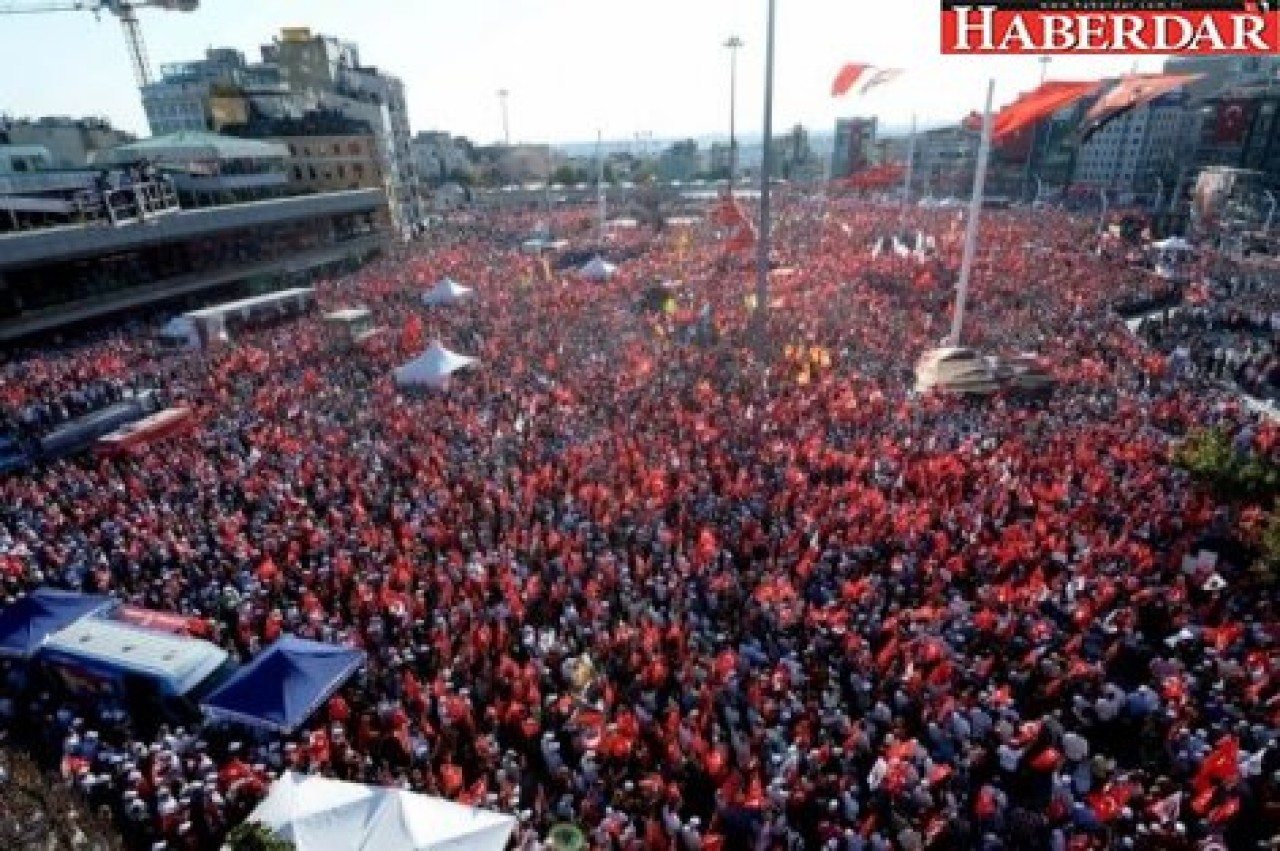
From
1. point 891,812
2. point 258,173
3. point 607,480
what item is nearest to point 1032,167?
point 258,173

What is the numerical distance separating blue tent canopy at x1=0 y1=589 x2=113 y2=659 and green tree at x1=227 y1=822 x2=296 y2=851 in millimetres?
5775

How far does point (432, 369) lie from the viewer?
22.0 m

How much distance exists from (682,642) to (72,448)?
51.6ft

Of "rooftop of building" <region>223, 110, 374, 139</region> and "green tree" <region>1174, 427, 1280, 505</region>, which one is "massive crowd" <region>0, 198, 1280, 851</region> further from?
"rooftop of building" <region>223, 110, 374, 139</region>

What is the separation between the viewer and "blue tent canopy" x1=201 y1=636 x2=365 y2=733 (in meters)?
9.41

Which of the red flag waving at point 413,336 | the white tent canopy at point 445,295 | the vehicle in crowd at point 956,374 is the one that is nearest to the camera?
the vehicle in crowd at point 956,374

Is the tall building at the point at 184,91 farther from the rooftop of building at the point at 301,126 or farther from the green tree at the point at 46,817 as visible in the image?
the green tree at the point at 46,817

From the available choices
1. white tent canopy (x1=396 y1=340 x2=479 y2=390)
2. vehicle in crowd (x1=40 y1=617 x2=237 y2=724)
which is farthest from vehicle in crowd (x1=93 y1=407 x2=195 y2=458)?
vehicle in crowd (x1=40 y1=617 x2=237 y2=724)

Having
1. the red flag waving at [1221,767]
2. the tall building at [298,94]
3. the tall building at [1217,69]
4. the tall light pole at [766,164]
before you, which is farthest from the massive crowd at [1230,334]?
the tall building at [1217,69]

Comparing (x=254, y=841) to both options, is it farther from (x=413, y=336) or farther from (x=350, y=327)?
(x=350, y=327)

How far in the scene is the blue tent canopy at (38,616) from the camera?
11023mm

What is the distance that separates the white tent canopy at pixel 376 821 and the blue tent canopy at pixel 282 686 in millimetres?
1408

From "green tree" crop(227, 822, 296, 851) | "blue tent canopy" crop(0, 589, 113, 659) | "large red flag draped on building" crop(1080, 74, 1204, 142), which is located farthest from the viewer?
"large red flag draped on building" crop(1080, 74, 1204, 142)

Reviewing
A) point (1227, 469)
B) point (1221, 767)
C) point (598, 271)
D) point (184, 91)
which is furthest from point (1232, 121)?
point (184, 91)
